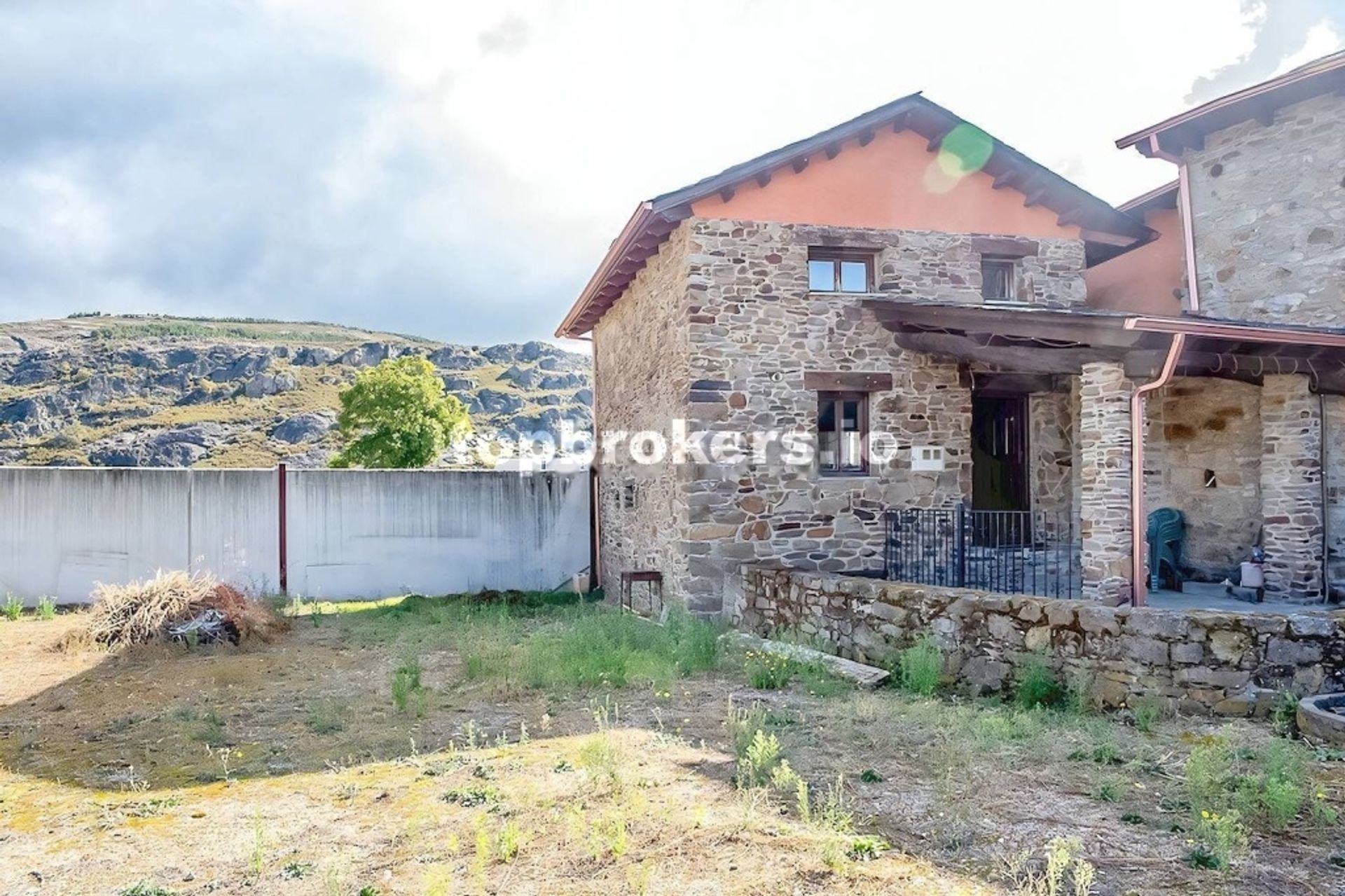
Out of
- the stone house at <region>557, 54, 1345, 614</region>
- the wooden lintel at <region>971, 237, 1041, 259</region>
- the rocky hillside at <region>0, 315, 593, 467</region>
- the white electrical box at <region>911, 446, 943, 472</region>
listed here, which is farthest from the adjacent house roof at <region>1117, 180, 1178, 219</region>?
the rocky hillside at <region>0, 315, 593, 467</region>

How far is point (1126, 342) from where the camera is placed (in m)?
8.27

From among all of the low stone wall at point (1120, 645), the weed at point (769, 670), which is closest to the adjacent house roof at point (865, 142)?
the low stone wall at point (1120, 645)

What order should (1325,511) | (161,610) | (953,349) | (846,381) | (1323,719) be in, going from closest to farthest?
(1323,719)
(1325,511)
(161,610)
(953,349)
(846,381)

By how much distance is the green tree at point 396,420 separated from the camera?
30.8 m

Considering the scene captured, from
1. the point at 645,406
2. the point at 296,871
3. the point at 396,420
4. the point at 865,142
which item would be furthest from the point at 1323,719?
the point at 396,420

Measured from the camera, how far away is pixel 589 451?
56.4ft

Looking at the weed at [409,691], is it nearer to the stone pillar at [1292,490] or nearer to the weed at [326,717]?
the weed at [326,717]

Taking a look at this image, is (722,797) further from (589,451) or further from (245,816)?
(589,451)

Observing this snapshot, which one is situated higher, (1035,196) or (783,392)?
(1035,196)

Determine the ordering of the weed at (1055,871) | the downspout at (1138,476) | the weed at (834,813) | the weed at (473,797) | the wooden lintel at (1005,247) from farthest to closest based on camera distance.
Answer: the wooden lintel at (1005,247) < the downspout at (1138,476) < the weed at (473,797) < the weed at (834,813) < the weed at (1055,871)

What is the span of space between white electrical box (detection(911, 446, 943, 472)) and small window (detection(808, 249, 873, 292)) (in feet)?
7.37

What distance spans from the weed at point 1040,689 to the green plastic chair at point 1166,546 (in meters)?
4.10

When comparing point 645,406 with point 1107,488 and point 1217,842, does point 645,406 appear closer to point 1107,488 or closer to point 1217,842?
point 1107,488

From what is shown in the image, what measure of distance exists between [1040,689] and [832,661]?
2.02 meters
